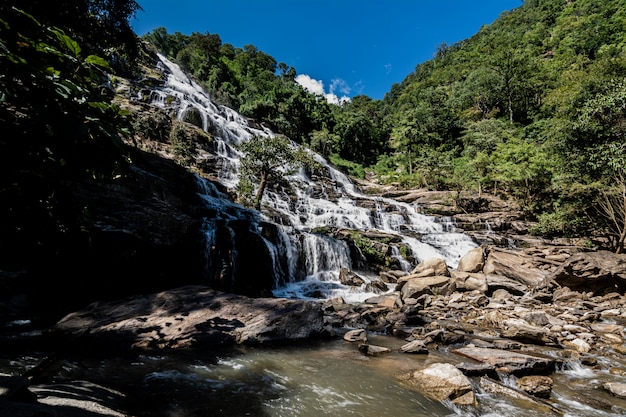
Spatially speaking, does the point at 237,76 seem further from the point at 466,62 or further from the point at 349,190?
the point at 466,62

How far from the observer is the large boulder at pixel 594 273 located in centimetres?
1138

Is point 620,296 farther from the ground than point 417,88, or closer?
closer

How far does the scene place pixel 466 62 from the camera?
70562 mm

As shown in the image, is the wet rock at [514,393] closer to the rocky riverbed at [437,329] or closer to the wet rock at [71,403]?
the rocky riverbed at [437,329]

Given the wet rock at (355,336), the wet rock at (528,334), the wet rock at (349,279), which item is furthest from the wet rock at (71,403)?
the wet rock at (349,279)

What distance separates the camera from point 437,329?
7777 millimetres

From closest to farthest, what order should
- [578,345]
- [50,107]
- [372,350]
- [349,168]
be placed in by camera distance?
1. [50,107]
2. [372,350]
3. [578,345]
4. [349,168]

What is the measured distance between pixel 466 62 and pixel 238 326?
84043 mm

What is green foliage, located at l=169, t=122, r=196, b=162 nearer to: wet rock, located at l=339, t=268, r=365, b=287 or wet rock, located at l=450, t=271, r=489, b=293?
wet rock, located at l=339, t=268, r=365, b=287

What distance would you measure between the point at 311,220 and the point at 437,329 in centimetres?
1534

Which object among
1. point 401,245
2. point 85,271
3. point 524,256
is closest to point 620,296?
point 524,256

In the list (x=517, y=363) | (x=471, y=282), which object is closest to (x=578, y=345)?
(x=517, y=363)

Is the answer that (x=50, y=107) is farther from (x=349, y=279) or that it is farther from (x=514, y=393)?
(x=349, y=279)

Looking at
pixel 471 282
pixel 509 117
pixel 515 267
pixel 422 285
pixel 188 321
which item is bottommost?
pixel 188 321
